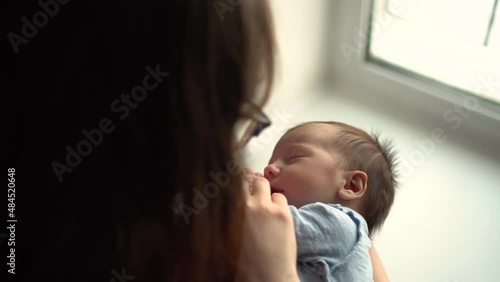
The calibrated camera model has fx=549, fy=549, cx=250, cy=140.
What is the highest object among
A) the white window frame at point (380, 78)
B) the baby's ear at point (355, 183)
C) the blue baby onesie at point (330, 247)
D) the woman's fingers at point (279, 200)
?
the white window frame at point (380, 78)

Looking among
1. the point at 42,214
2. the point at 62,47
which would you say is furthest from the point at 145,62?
the point at 42,214

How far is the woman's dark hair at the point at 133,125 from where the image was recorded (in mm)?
454

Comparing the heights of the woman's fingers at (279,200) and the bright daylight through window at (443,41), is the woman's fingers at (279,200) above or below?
below

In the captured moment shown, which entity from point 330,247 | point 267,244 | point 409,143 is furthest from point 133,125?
point 409,143

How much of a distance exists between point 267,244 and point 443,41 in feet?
2.77

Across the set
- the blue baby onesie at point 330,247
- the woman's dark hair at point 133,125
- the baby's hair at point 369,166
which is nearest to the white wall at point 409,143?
the baby's hair at point 369,166

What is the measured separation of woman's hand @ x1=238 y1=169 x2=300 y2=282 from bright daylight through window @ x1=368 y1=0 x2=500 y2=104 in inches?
29.2

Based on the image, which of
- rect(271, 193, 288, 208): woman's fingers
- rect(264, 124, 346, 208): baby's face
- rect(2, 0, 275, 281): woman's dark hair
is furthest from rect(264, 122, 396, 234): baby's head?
rect(2, 0, 275, 281): woman's dark hair

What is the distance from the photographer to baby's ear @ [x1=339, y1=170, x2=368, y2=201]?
952 millimetres

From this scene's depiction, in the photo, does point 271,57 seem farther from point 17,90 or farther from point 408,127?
point 408,127

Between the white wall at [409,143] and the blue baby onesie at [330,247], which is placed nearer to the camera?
the blue baby onesie at [330,247]

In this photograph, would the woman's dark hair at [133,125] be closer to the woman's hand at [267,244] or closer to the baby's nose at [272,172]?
the woman's hand at [267,244]

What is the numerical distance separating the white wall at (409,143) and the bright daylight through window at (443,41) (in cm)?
6

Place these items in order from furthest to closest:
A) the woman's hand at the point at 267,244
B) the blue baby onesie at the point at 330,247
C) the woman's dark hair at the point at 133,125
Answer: the blue baby onesie at the point at 330,247
the woman's hand at the point at 267,244
the woman's dark hair at the point at 133,125
